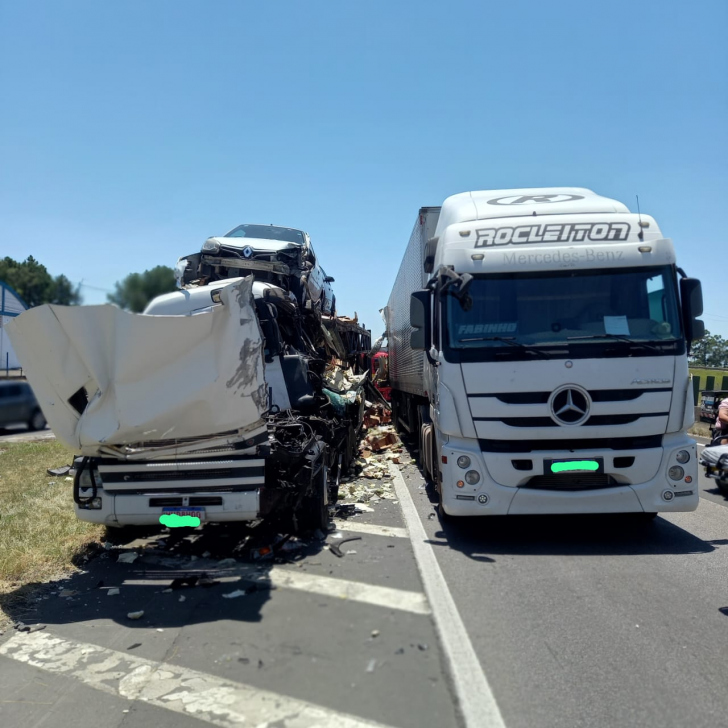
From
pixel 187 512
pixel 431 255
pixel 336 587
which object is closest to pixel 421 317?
pixel 431 255


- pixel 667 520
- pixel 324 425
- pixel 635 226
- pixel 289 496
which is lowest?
pixel 667 520

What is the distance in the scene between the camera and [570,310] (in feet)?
21.0

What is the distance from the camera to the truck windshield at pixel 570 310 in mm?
6332

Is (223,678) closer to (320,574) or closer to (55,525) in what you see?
(320,574)

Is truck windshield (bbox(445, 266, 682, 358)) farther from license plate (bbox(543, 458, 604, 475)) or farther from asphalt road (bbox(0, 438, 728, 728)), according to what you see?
asphalt road (bbox(0, 438, 728, 728))

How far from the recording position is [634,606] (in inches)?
190

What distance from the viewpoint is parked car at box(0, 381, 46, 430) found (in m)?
15.8

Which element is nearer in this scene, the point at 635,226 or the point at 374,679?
the point at 374,679

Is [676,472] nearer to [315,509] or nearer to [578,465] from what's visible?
[578,465]

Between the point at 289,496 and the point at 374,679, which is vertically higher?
the point at 289,496

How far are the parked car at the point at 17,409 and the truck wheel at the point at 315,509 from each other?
11.4 meters

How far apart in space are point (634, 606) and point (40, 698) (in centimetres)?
421

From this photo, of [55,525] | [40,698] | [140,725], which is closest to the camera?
[140,725]

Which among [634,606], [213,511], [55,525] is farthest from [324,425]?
[634,606]
